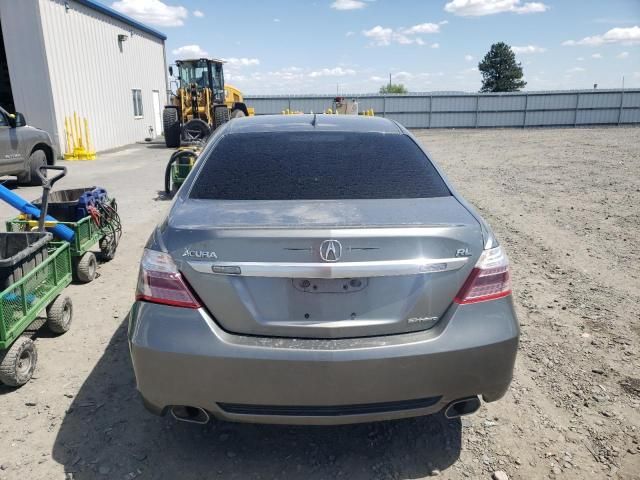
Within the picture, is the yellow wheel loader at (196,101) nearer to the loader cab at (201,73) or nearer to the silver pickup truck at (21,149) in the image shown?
the loader cab at (201,73)

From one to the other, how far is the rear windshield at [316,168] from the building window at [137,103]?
21807 mm

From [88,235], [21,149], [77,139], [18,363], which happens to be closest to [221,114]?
[77,139]

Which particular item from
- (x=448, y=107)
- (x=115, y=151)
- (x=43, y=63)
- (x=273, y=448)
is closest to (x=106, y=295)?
(x=273, y=448)

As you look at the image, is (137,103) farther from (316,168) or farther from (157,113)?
(316,168)

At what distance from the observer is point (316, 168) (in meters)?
2.91

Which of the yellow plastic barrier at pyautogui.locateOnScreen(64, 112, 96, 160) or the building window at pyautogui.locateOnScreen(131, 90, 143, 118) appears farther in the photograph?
the building window at pyautogui.locateOnScreen(131, 90, 143, 118)

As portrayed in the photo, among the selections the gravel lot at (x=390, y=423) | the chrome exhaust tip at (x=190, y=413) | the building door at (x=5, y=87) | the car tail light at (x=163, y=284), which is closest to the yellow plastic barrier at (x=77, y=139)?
the building door at (x=5, y=87)

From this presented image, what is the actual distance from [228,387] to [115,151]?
1903 centimetres

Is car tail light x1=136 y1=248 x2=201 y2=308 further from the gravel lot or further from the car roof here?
the car roof

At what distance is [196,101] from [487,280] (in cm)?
1883

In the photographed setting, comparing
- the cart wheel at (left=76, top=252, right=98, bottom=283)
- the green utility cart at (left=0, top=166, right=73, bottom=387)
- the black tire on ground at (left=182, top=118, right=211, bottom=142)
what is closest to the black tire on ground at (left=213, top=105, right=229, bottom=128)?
the black tire on ground at (left=182, top=118, right=211, bottom=142)

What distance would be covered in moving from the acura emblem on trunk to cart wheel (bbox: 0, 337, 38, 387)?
2.30 metres

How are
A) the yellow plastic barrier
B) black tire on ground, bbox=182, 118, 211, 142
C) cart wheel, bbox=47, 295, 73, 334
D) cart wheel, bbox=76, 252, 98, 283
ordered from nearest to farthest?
cart wheel, bbox=47, 295, 73, 334 < cart wheel, bbox=76, 252, 98, 283 < the yellow plastic barrier < black tire on ground, bbox=182, 118, 211, 142

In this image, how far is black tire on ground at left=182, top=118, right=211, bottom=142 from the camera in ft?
58.1
